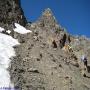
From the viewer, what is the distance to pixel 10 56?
32.3 meters

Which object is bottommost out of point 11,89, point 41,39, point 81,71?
point 11,89

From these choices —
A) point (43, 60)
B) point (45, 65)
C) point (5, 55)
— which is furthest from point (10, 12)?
point (45, 65)

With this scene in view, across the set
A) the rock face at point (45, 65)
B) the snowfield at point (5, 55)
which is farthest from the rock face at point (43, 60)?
the snowfield at point (5, 55)

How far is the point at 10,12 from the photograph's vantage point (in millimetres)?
48656

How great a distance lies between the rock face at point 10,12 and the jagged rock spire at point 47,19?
130 inches

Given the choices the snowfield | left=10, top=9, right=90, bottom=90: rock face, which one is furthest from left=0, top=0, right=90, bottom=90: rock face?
the snowfield

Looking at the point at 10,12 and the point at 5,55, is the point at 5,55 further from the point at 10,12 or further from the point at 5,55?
the point at 10,12

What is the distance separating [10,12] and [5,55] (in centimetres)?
1763

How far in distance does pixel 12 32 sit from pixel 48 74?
10249mm

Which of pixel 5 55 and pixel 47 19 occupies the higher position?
pixel 47 19

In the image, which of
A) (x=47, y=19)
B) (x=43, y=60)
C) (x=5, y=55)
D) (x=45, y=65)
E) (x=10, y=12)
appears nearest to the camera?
(x=5, y=55)

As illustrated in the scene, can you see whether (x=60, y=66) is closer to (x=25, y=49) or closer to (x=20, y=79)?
(x=25, y=49)

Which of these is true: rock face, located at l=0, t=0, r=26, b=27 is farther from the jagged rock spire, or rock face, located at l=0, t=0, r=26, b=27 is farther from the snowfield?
the snowfield

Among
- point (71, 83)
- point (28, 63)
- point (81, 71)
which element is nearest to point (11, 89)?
point (28, 63)
